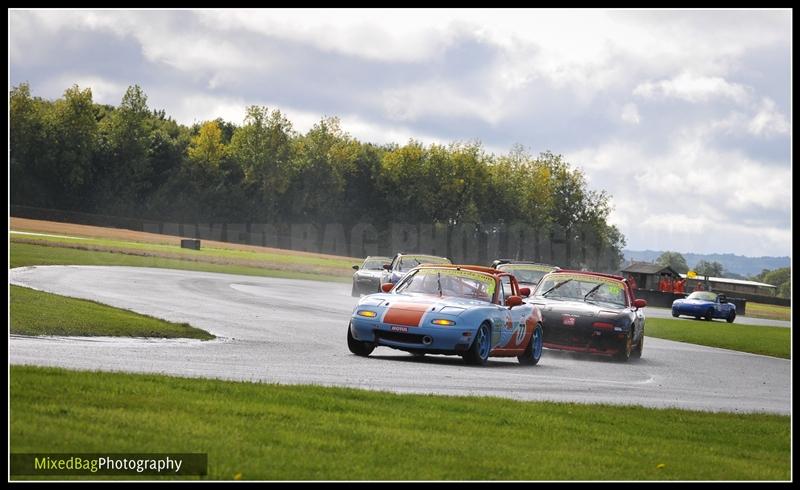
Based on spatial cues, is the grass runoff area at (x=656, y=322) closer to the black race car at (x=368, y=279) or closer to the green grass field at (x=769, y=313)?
the black race car at (x=368, y=279)

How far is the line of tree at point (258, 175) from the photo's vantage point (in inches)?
3644

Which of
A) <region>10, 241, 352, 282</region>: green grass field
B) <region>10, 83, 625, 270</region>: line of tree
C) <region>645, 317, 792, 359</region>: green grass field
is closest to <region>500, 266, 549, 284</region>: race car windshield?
<region>645, 317, 792, 359</region>: green grass field

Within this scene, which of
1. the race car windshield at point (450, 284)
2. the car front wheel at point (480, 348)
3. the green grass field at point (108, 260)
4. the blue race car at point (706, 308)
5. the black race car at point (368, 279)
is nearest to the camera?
the car front wheel at point (480, 348)

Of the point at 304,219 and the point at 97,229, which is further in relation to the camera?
the point at 304,219

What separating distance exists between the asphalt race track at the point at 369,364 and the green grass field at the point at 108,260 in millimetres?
17573

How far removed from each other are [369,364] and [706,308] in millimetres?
36430

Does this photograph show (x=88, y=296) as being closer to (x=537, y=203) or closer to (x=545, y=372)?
(x=545, y=372)

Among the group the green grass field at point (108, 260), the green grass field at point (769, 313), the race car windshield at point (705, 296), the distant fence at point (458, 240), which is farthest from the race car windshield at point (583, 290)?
the distant fence at point (458, 240)

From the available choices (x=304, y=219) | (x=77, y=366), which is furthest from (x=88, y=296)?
(x=304, y=219)

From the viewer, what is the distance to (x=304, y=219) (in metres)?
113

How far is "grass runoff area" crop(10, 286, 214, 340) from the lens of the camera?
17.7 meters

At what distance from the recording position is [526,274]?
29062 millimetres

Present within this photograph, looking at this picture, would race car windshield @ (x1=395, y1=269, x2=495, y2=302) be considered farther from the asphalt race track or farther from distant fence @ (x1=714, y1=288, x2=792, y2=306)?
distant fence @ (x1=714, y1=288, x2=792, y2=306)

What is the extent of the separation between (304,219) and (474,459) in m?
105
